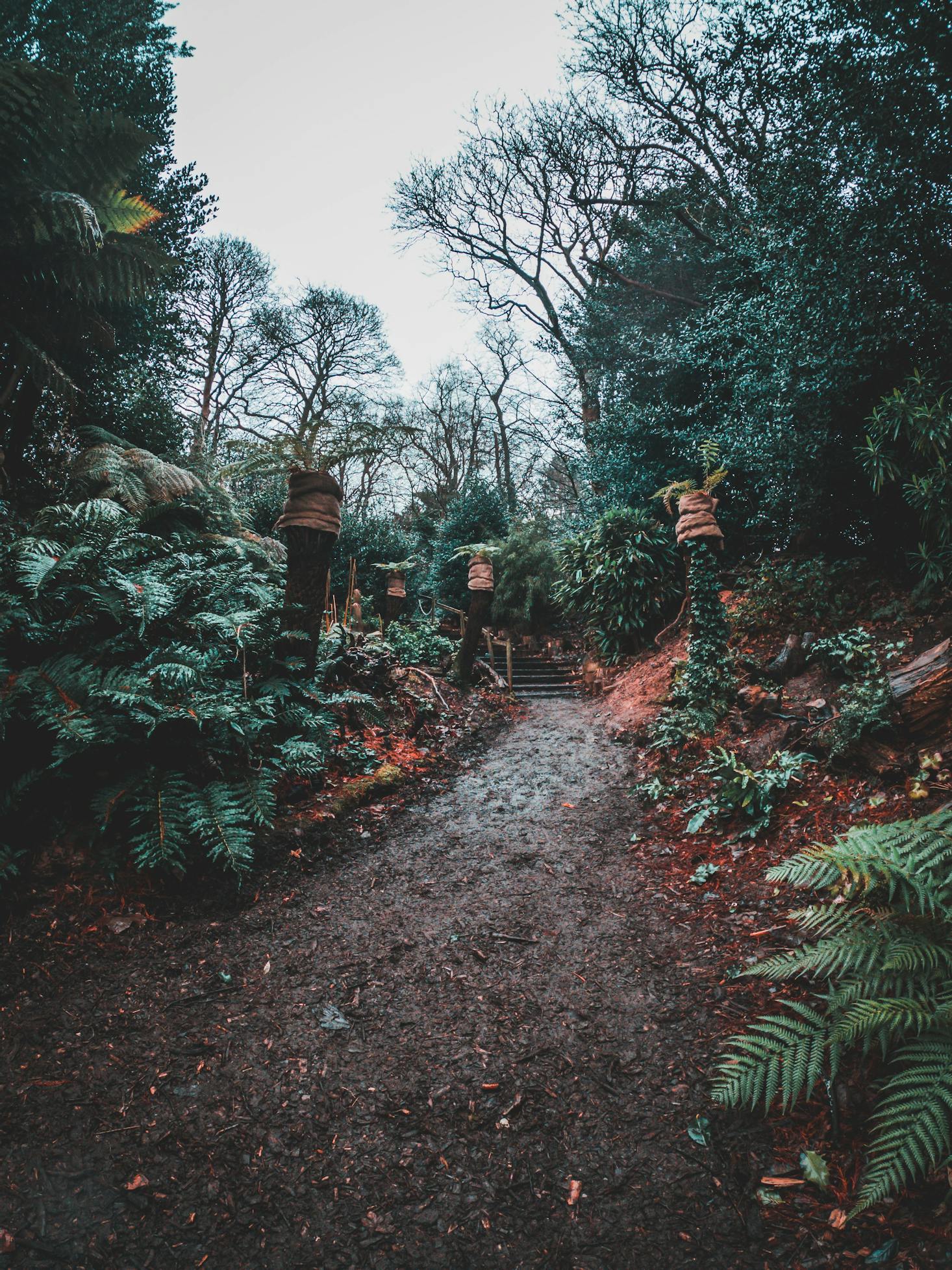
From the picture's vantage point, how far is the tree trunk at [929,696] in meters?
2.87

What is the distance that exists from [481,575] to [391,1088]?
256 inches

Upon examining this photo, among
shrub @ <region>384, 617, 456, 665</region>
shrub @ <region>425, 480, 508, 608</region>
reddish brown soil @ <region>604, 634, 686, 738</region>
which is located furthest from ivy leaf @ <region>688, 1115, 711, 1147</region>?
shrub @ <region>425, 480, 508, 608</region>

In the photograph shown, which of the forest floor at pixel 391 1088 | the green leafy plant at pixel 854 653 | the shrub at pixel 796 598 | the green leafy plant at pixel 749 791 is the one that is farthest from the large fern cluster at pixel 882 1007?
the shrub at pixel 796 598

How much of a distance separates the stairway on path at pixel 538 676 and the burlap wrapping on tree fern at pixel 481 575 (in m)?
1.69

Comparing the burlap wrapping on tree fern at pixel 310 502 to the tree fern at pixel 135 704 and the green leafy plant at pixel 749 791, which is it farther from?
the green leafy plant at pixel 749 791

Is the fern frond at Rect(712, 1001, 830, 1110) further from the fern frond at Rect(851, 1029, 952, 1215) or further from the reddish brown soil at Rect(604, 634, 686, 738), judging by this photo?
the reddish brown soil at Rect(604, 634, 686, 738)

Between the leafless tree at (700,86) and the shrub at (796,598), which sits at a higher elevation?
the leafless tree at (700,86)

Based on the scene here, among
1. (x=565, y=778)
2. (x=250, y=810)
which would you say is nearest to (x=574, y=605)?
(x=565, y=778)

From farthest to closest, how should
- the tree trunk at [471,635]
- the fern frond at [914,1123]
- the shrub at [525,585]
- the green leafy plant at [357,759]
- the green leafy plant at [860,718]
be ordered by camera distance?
the shrub at [525,585]
the tree trunk at [471,635]
the green leafy plant at [357,759]
the green leafy plant at [860,718]
the fern frond at [914,1123]

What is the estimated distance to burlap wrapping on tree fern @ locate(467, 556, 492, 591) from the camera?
7.77m

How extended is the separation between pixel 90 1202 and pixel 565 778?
3753mm

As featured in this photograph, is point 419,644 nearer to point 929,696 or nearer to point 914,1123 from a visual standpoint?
point 929,696

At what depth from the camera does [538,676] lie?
31.9ft

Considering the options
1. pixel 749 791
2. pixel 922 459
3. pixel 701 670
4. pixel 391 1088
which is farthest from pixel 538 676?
pixel 391 1088
